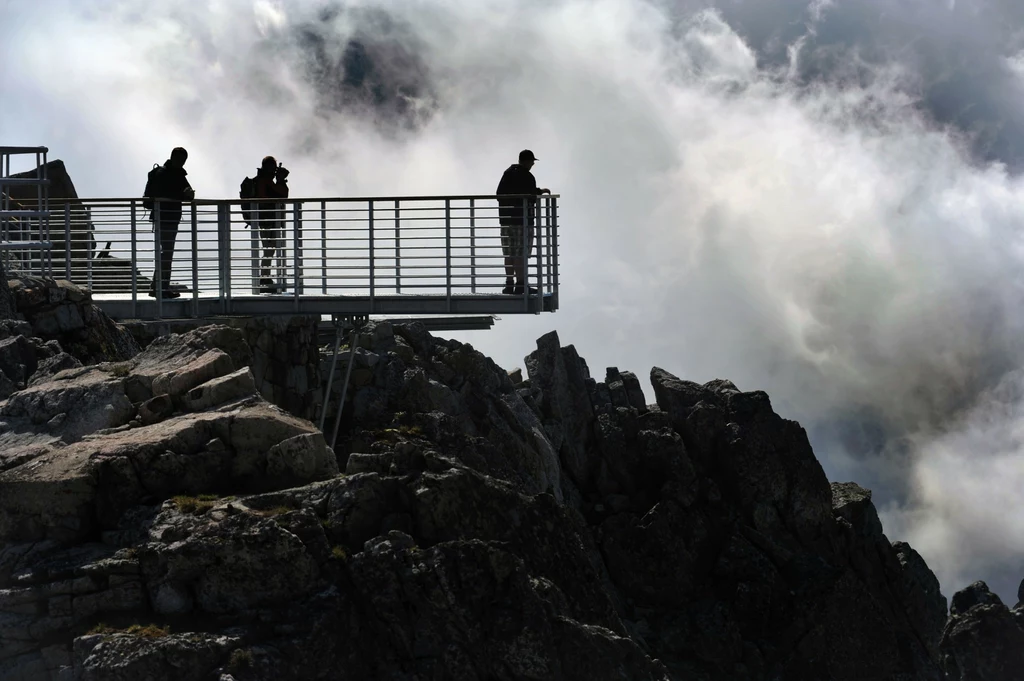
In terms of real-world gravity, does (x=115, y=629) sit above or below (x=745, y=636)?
above

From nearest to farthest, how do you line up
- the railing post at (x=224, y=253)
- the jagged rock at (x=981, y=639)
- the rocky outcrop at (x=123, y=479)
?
the rocky outcrop at (x=123, y=479) → the railing post at (x=224, y=253) → the jagged rock at (x=981, y=639)

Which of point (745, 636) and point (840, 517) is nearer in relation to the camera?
point (745, 636)

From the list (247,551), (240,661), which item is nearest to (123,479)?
(247,551)

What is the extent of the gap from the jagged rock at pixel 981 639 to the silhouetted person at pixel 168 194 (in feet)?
63.5

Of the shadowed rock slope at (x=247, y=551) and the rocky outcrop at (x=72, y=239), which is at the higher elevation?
the rocky outcrop at (x=72, y=239)

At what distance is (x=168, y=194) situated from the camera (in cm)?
3375

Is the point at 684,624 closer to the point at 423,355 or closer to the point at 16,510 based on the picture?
the point at 423,355

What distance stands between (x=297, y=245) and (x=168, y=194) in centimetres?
266

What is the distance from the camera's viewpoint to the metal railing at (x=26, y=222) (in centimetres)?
2942

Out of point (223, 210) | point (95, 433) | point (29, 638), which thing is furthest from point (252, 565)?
point (223, 210)

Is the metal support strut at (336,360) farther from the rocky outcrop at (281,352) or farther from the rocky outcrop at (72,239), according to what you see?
the rocky outcrop at (72,239)

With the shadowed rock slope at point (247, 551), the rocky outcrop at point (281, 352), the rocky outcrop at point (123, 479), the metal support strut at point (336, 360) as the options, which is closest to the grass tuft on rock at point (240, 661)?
the shadowed rock slope at point (247, 551)

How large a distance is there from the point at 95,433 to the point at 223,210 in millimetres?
10611

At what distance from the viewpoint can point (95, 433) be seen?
76.4 ft
